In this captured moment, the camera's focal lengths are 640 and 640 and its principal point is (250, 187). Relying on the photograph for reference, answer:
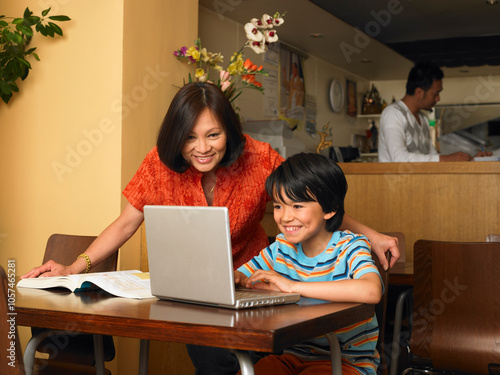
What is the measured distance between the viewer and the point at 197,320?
40.8 inches

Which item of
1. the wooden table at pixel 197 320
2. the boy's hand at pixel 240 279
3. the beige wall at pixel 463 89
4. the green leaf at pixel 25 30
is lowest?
the wooden table at pixel 197 320

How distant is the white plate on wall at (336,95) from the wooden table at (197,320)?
5.20 m

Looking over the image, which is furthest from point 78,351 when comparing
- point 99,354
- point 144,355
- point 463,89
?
point 463,89

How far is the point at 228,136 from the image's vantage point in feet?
5.72

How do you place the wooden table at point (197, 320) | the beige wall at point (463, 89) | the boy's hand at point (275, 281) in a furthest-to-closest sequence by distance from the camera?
the beige wall at point (463, 89), the boy's hand at point (275, 281), the wooden table at point (197, 320)

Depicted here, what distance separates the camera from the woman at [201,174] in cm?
169

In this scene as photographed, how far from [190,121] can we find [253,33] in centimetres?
138

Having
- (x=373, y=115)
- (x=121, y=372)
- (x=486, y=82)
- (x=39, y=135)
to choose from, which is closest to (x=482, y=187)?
(x=121, y=372)

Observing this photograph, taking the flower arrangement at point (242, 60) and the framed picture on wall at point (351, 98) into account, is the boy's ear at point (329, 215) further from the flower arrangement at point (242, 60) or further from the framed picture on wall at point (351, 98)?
the framed picture on wall at point (351, 98)

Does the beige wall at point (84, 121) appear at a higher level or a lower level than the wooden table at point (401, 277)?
higher

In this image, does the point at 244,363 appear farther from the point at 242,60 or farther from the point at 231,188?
the point at 242,60

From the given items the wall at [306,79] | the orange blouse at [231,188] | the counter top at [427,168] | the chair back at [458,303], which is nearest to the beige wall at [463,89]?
the wall at [306,79]

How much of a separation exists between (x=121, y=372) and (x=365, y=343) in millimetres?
1597

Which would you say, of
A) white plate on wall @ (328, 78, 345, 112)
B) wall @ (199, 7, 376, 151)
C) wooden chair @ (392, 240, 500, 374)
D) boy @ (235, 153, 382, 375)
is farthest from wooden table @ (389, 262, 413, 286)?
white plate on wall @ (328, 78, 345, 112)
